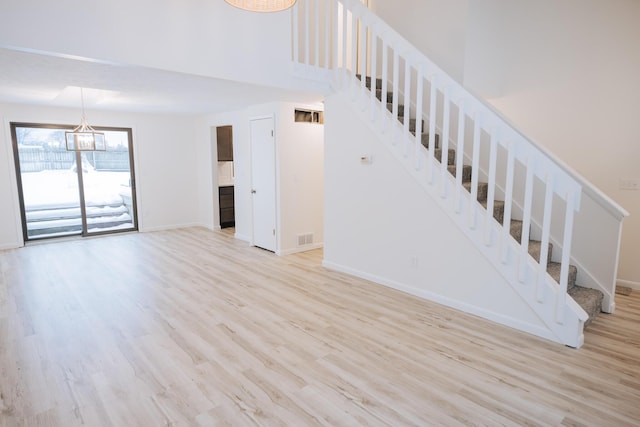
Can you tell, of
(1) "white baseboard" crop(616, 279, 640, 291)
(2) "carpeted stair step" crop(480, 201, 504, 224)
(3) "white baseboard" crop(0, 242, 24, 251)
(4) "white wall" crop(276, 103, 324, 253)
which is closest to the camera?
(2) "carpeted stair step" crop(480, 201, 504, 224)

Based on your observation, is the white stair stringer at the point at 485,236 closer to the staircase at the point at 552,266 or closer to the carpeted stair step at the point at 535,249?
the staircase at the point at 552,266

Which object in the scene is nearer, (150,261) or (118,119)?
(150,261)

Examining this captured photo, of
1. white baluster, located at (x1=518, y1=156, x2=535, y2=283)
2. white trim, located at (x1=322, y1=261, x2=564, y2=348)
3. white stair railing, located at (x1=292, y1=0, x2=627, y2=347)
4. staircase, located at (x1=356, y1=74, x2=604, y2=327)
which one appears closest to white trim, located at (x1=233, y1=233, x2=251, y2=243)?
white trim, located at (x1=322, y1=261, x2=564, y2=348)

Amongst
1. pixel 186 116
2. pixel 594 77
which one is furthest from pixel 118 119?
pixel 594 77

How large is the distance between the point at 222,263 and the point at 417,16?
14.0ft

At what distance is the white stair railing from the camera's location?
2932mm

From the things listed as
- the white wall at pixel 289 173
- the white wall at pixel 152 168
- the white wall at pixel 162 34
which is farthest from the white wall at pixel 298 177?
the white wall at pixel 152 168

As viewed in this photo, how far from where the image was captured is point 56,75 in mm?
3645

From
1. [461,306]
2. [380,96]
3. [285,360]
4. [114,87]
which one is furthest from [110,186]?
[461,306]

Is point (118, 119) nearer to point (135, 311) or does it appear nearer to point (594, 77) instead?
point (135, 311)

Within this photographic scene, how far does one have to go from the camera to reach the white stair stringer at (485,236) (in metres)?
2.93

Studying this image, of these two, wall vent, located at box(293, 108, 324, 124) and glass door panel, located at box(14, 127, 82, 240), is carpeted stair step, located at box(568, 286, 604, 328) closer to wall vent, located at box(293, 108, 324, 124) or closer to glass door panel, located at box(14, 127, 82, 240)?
wall vent, located at box(293, 108, 324, 124)

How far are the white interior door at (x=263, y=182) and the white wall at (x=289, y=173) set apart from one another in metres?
0.14

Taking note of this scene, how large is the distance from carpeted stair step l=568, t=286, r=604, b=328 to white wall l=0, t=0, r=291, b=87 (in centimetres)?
359
